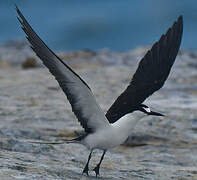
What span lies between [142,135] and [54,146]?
8.30 ft

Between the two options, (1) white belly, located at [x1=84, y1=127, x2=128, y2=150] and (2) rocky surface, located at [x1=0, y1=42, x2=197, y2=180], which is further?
(2) rocky surface, located at [x1=0, y1=42, x2=197, y2=180]

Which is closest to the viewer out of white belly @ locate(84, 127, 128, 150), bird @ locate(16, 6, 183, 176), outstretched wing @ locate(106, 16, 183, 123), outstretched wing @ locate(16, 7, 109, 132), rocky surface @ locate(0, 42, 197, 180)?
outstretched wing @ locate(16, 7, 109, 132)

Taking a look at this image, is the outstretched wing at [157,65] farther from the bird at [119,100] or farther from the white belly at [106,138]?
the white belly at [106,138]

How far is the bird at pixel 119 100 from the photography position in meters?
8.03

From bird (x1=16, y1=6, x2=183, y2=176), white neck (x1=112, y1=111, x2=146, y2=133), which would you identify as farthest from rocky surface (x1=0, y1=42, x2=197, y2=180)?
white neck (x1=112, y1=111, x2=146, y2=133)

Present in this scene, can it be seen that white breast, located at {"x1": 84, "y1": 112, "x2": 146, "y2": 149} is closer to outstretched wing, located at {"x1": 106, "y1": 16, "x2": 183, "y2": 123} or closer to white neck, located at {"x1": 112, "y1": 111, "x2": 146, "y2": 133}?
white neck, located at {"x1": 112, "y1": 111, "x2": 146, "y2": 133}

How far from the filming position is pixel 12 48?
25938 mm

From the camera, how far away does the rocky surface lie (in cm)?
906

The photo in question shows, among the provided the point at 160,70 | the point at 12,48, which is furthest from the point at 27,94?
the point at 12,48

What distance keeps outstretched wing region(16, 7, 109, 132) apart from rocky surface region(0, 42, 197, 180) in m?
0.80

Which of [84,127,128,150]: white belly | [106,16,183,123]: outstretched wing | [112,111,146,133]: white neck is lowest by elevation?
[84,127,128,150]: white belly

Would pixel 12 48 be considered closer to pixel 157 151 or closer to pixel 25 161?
pixel 157 151

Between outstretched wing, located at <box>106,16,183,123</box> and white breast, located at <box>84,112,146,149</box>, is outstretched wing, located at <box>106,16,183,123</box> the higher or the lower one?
the higher one

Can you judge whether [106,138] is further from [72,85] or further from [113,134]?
[72,85]
